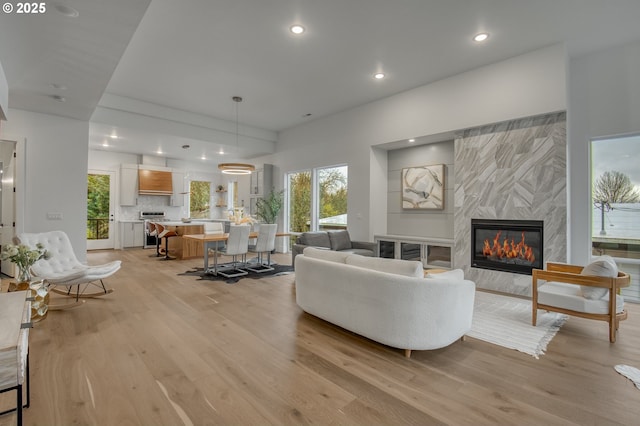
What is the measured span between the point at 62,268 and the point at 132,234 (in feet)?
18.2

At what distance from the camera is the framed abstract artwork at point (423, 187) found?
19.0ft

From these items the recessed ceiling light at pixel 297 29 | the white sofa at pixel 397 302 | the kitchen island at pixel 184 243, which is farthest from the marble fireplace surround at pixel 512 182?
the kitchen island at pixel 184 243

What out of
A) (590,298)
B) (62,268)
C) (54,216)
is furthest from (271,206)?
(590,298)

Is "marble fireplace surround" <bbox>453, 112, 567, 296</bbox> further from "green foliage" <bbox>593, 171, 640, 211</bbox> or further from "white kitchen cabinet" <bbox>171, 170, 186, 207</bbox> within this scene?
"white kitchen cabinet" <bbox>171, 170, 186, 207</bbox>

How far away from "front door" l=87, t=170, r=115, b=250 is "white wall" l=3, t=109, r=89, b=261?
166 inches

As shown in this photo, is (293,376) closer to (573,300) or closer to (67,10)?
(573,300)

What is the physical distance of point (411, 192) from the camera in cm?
620

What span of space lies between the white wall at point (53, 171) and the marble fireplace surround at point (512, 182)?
260 inches

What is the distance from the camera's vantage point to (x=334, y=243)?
19.7 feet

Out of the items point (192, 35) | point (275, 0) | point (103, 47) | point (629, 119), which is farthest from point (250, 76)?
point (629, 119)

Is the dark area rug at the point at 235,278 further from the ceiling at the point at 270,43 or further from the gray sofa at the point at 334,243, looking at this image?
the ceiling at the point at 270,43

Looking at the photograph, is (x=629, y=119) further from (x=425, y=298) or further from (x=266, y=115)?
(x=266, y=115)

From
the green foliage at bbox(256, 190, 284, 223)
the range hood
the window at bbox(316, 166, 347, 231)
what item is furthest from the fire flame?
the range hood

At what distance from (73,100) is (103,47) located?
2044 millimetres
